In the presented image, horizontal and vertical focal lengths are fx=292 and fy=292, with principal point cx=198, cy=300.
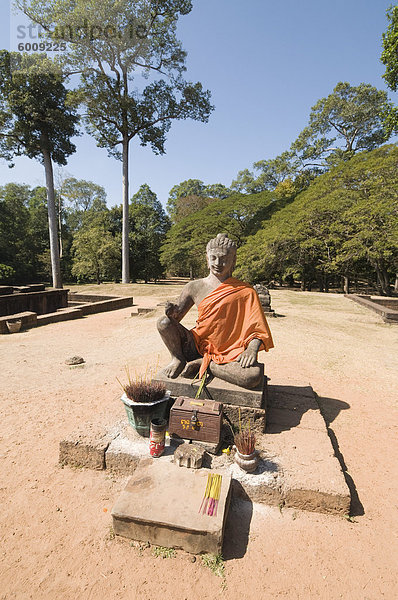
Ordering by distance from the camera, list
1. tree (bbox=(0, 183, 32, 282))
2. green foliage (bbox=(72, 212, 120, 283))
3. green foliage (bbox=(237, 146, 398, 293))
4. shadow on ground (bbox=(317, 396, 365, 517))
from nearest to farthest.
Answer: shadow on ground (bbox=(317, 396, 365, 517)), green foliage (bbox=(237, 146, 398, 293)), green foliage (bbox=(72, 212, 120, 283)), tree (bbox=(0, 183, 32, 282))

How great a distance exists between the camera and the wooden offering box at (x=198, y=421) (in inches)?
105

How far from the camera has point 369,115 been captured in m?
→ 24.7

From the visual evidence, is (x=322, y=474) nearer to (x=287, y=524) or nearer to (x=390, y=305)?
(x=287, y=524)

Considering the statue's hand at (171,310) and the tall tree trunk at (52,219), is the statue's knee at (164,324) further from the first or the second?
the tall tree trunk at (52,219)

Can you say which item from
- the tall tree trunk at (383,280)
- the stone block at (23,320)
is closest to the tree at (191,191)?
the tall tree trunk at (383,280)

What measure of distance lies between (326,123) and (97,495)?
32.4 meters

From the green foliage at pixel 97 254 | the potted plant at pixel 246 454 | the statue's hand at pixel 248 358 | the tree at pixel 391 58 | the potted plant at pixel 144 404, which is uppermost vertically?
the tree at pixel 391 58

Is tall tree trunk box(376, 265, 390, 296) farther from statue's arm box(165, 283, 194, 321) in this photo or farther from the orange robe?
statue's arm box(165, 283, 194, 321)

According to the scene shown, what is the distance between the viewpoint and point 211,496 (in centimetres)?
213

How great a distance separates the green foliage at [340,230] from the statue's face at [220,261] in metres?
14.0

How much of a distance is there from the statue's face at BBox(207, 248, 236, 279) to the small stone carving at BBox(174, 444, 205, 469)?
5.73ft

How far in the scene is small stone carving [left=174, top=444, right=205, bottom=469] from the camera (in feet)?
8.03

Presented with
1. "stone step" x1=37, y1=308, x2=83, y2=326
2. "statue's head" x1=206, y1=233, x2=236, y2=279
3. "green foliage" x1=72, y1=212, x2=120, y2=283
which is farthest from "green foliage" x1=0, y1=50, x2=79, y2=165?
"statue's head" x1=206, y1=233, x2=236, y2=279

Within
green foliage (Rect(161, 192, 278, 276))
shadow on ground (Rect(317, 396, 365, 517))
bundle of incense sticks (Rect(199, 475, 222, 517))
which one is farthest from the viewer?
green foliage (Rect(161, 192, 278, 276))
